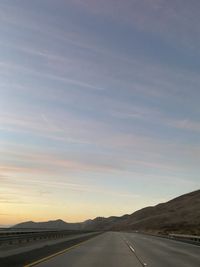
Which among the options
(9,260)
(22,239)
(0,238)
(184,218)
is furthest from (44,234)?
(184,218)

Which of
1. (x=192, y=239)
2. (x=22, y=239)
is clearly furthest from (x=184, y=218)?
(x=22, y=239)

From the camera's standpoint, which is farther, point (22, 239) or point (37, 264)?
point (22, 239)

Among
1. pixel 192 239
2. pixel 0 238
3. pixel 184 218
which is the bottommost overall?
pixel 0 238

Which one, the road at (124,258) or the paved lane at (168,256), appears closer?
the road at (124,258)

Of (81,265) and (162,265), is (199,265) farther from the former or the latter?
(81,265)

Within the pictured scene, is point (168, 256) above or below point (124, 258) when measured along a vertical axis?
above

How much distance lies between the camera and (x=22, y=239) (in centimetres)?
4034

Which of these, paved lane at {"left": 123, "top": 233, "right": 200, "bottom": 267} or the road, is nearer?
the road

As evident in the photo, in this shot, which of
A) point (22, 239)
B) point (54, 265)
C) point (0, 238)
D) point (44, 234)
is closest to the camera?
point (54, 265)

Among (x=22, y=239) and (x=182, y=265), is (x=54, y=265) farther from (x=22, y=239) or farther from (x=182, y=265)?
(x=22, y=239)

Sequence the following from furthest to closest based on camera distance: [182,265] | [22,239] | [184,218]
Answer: [184,218] → [22,239] → [182,265]

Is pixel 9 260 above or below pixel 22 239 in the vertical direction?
below

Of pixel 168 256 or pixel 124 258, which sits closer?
pixel 124 258

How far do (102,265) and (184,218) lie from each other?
182m
